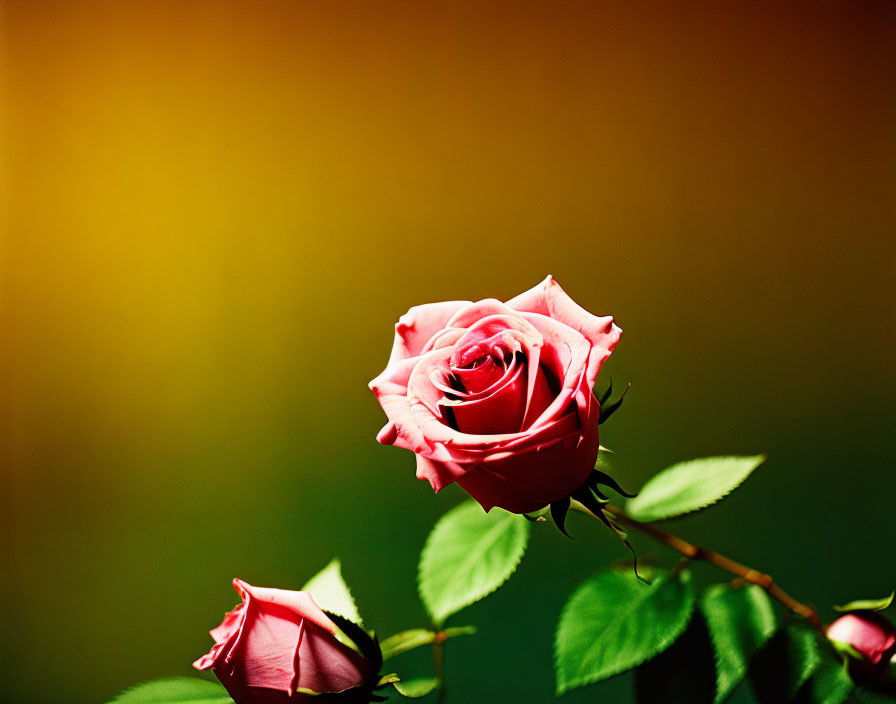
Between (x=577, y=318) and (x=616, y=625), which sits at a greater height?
(x=577, y=318)

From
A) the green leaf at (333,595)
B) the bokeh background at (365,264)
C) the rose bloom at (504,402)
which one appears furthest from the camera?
the bokeh background at (365,264)

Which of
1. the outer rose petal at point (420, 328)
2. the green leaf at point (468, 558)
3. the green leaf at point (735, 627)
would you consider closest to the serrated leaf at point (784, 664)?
the green leaf at point (735, 627)

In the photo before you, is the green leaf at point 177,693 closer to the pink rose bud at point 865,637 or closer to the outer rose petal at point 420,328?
the outer rose petal at point 420,328

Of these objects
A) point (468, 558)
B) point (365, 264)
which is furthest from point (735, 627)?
point (365, 264)

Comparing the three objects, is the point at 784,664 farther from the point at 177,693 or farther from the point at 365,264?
the point at 365,264

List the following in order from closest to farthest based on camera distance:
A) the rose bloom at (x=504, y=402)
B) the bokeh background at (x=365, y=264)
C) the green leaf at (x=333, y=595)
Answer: the rose bloom at (x=504, y=402)
the green leaf at (x=333, y=595)
the bokeh background at (x=365, y=264)

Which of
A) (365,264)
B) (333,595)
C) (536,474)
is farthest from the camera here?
(365,264)

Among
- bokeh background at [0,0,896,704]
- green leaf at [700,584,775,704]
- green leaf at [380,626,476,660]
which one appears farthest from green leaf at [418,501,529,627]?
bokeh background at [0,0,896,704]

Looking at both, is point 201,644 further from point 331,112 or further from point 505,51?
point 505,51
